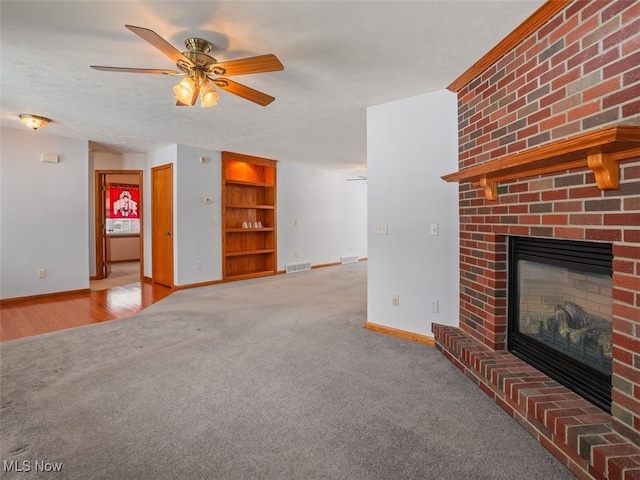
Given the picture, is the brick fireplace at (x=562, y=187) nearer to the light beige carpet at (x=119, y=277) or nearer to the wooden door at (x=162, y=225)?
the wooden door at (x=162, y=225)

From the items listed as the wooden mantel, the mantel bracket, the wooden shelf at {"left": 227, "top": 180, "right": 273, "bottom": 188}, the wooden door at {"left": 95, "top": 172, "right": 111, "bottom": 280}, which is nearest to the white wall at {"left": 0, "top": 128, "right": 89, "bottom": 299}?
the wooden door at {"left": 95, "top": 172, "right": 111, "bottom": 280}

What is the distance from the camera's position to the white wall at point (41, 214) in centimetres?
447

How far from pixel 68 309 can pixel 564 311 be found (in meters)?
5.12

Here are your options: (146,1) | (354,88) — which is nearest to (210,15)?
(146,1)

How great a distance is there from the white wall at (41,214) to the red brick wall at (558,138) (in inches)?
209

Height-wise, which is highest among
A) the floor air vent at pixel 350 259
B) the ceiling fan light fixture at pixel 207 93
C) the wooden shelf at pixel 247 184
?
the ceiling fan light fixture at pixel 207 93

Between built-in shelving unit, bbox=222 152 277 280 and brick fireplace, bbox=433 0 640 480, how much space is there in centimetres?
449

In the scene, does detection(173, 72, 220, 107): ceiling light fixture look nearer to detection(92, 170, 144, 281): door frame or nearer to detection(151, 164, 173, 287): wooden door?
detection(151, 164, 173, 287): wooden door

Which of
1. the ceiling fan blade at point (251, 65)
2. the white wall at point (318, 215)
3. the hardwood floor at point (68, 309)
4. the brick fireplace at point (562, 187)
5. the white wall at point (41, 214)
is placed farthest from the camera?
the white wall at point (318, 215)

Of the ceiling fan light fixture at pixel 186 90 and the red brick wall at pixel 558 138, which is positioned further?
the ceiling fan light fixture at pixel 186 90

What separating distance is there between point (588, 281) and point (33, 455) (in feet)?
9.60

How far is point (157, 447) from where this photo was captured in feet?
5.53

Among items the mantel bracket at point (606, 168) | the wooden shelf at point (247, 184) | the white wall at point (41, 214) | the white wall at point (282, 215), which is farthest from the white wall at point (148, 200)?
the mantel bracket at point (606, 168)

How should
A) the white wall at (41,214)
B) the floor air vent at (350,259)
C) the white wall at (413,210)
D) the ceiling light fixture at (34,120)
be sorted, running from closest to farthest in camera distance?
the white wall at (413,210) → the ceiling light fixture at (34,120) → the white wall at (41,214) → the floor air vent at (350,259)
